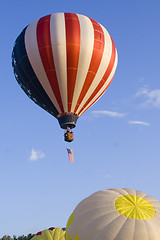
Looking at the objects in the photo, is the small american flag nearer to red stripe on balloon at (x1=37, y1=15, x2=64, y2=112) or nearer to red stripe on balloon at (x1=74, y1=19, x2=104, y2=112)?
red stripe on balloon at (x1=74, y1=19, x2=104, y2=112)

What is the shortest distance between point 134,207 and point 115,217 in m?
0.90

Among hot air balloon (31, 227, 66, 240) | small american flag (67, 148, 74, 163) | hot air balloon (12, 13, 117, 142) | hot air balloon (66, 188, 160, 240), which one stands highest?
hot air balloon (12, 13, 117, 142)

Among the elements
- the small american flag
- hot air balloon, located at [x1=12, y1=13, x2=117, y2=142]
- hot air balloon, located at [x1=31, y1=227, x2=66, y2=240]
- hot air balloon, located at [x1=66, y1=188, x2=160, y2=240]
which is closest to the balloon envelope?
hot air balloon, located at [x1=12, y1=13, x2=117, y2=142]

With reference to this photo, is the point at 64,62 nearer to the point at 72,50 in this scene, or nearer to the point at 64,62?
the point at 64,62

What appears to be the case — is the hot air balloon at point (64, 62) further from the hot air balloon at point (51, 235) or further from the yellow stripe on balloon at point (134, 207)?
the yellow stripe on balloon at point (134, 207)

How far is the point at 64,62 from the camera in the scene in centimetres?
2545

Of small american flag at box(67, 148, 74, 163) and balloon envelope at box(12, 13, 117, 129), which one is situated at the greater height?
balloon envelope at box(12, 13, 117, 129)

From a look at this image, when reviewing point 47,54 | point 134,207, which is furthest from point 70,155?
point 134,207

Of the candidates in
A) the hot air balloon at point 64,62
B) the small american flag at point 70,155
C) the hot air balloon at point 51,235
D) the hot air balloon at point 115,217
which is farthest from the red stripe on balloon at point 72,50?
the hot air balloon at point 115,217

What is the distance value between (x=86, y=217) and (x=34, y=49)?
1436 cm

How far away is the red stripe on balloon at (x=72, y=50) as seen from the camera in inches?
998

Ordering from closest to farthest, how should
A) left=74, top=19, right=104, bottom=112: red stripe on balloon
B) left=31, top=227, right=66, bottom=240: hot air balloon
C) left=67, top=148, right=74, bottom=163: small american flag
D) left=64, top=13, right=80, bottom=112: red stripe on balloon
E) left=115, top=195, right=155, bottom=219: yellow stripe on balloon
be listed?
left=115, top=195, right=155, bottom=219: yellow stripe on balloon < left=64, top=13, right=80, bottom=112: red stripe on balloon < left=74, top=19, right=104, bottom=112: red stripe on balloon < left=67, top=148, right=74, bottom=163: small american flag < left=31, top=227, right=66, bottom=240: hot air balloon

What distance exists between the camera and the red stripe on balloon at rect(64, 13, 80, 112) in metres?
25.3

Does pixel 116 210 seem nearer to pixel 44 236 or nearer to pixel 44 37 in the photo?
pixel 44 37
